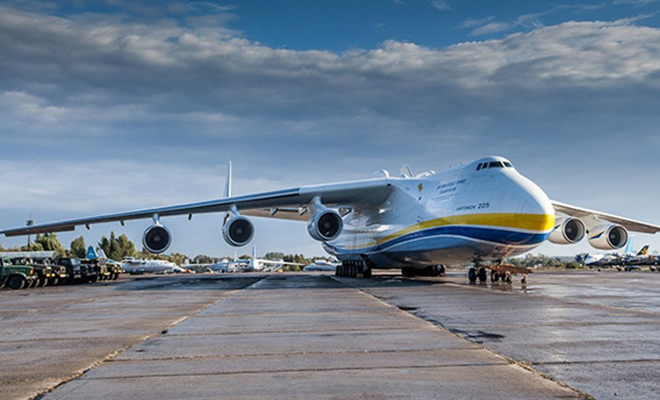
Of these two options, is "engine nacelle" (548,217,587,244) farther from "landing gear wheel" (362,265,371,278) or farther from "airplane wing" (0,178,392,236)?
"landing gear wheel" (362,265,371,278)

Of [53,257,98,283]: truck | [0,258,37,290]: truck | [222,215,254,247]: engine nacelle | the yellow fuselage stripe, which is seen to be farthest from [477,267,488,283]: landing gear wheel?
[53,257,98,283]: truck

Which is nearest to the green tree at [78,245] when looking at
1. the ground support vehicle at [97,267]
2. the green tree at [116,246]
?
the green tree at [116,246]

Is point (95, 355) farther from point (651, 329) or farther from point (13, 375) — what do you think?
point (651, 329)

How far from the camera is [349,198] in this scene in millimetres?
27906

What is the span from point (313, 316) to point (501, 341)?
162 inches

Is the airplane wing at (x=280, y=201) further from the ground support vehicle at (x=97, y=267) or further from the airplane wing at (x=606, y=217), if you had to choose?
the airplane wing at (x=606, y=217)

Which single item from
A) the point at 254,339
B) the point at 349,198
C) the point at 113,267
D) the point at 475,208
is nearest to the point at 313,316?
the point at 254,339

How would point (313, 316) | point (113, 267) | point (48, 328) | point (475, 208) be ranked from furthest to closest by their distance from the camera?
point (113, 267) → point (475, 208) → point (313, 316) → point (48, 328)

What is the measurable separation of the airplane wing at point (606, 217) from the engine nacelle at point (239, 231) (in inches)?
509

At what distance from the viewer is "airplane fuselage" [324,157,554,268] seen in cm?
1895

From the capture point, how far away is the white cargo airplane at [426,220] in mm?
19312

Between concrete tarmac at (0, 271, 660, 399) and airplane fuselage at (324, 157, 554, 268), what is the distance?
7199mm

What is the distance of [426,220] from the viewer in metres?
23.0

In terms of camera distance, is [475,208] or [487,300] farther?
[475,208]
